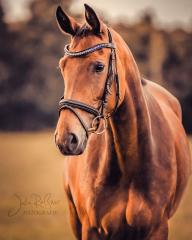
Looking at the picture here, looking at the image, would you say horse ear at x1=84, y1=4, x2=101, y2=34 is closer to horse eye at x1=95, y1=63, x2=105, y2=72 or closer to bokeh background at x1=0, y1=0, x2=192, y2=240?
horse eye at x1=95, y1=63, x2=105, y2=72

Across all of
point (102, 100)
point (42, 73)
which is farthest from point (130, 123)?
point (42, 73)

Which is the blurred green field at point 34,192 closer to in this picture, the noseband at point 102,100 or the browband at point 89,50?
the noseband at point 102,100

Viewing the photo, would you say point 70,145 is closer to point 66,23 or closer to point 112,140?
point 112,140

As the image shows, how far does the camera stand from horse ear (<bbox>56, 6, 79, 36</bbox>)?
2441 millimetres

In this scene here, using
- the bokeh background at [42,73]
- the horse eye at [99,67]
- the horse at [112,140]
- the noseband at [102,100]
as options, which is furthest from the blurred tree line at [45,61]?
the horse eye at [99,67]

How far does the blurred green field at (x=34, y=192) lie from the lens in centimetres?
671

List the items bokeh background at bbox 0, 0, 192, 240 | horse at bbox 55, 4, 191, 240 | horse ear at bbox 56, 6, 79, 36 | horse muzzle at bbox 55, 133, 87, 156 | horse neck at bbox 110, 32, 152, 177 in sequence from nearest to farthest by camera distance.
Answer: horse muzzle at bbox 55, 133, 87, 156
horse at bbox 55, 4, 191, 240
horse ear at bbox 56, 6, 79, 36
horse neck at bbox 110, 32, 152, 177
bokeh background at bbox 0, 0, 192, 240

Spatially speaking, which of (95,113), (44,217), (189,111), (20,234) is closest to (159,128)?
(95,113)

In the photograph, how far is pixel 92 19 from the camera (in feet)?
7.73

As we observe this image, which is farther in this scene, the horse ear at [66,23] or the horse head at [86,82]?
the horse ear at [66,23]

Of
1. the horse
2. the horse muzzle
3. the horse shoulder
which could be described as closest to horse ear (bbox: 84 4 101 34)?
the horse

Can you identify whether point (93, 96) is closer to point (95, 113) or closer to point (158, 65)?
point (95, 113)

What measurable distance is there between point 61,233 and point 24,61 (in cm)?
1272

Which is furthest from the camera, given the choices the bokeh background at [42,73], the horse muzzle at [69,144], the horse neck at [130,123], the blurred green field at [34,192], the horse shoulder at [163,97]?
the bokeh background at [42,73]
